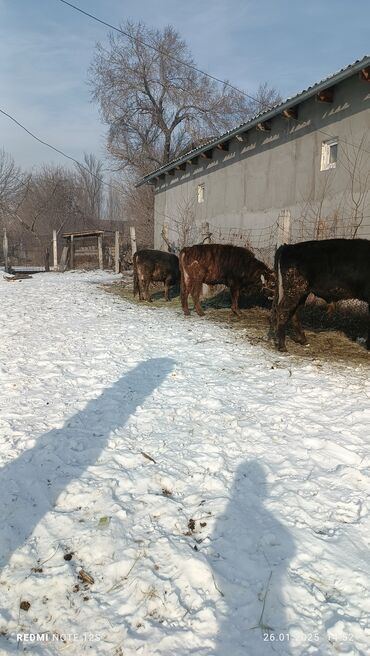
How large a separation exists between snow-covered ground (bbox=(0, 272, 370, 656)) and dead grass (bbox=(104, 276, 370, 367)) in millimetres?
745

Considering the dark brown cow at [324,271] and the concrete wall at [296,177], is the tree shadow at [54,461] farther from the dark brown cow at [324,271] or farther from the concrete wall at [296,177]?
the concrete wall at [296,177]

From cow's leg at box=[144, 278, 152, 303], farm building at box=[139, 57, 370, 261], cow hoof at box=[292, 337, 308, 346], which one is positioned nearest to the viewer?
cow hoof at box=[292, 337, 308, 346]

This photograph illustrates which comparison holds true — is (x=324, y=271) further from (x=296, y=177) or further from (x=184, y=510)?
(x=296, y=177)

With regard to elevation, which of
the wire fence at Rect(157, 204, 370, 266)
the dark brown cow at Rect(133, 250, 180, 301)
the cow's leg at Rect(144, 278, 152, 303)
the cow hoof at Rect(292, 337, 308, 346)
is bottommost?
the cow hoof at Rect(292, 337, 308, 346)

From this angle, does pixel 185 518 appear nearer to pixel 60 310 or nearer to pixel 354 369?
pixel 354 369

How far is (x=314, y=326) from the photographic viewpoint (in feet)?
24.5

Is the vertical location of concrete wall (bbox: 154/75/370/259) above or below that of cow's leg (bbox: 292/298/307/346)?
above

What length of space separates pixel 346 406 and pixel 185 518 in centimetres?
229

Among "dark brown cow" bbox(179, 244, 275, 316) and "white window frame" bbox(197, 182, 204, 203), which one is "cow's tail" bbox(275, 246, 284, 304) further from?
"white window frame" bbox(197, 182, 204, 203)

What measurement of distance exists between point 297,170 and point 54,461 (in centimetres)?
910

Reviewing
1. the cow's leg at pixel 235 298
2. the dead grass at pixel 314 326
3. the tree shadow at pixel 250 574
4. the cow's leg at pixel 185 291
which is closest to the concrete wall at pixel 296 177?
the cow's leg at pixel 235 298

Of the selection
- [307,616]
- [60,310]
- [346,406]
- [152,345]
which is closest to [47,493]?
[307,616]

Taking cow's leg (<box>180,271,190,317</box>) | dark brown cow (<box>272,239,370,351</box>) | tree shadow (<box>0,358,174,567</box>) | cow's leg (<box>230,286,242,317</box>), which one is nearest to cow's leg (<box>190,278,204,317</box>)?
cow's leg (<box>180,271,190,317</box>)

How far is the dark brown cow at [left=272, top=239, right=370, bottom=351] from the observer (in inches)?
228
